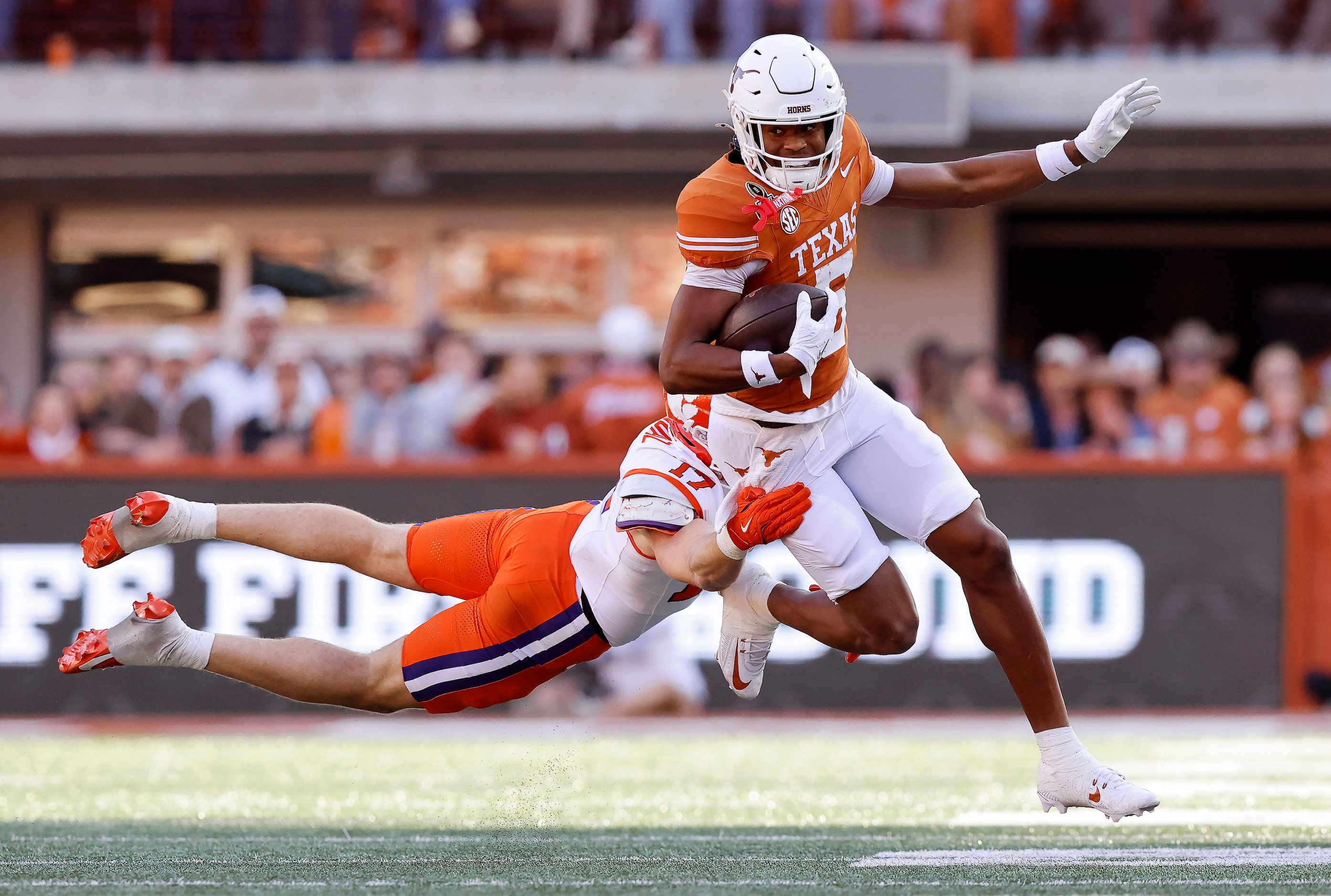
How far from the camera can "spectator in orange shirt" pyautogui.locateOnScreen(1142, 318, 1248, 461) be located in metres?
9.69

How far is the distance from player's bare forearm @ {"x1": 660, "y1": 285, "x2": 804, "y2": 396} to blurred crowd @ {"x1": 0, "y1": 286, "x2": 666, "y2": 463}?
446 cm

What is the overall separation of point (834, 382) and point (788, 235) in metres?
0.44

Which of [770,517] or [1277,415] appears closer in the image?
[770,517]

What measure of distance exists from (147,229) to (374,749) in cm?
785

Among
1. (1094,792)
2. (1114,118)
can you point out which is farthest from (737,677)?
(1114,118)

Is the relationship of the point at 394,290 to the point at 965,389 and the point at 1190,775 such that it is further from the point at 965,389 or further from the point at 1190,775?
the point at 1190,775

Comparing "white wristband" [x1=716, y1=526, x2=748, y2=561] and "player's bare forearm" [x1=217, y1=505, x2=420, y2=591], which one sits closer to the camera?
"white wristband" [x1=716, y1=526, x2=748, y2=561]

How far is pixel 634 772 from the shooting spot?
6.77 meters

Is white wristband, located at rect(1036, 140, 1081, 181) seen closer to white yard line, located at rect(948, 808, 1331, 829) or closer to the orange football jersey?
the orange football jersey

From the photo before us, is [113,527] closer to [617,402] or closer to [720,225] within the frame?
[720,225]

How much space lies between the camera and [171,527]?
5086 millimetres

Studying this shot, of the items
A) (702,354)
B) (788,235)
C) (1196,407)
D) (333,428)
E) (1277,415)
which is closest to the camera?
(702,354)

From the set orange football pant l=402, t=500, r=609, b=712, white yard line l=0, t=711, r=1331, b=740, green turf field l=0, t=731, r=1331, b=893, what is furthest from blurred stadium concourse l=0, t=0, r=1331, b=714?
orange football pant l=402, t=500, r=609, b=712

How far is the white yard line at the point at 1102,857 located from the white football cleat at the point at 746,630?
85cm
